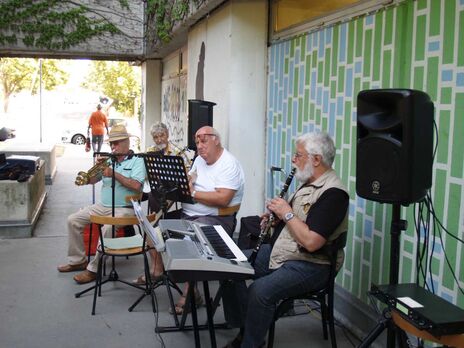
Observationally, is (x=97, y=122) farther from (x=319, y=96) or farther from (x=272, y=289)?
(x=272, y=289)

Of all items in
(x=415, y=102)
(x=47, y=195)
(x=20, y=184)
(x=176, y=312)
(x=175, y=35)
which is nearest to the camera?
(x=415, y=102)

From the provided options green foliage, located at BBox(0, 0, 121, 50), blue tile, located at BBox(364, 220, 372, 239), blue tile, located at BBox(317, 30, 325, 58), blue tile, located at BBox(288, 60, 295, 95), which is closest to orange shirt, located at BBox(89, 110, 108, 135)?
green foliage, located at BBox(0, 0, 121, 50)

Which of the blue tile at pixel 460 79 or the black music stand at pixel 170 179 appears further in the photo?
the black music stand at pixel 170 179

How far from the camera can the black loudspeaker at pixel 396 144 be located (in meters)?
2.72

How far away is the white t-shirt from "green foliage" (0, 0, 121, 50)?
713 cm

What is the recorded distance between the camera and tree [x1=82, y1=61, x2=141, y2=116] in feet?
116

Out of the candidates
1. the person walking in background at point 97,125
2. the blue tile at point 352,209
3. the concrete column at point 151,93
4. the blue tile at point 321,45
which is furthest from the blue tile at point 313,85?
the person walking in background at point 97,125

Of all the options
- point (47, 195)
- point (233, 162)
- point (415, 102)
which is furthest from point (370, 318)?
point (47, 195)

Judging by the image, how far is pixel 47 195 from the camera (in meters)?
10.3

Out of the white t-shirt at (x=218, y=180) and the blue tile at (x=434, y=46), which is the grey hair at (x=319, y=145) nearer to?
the blue tile at (x=434, y=46)

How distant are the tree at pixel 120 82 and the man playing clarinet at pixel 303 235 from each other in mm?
31681

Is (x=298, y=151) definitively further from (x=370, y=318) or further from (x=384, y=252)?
(x=370, y=318)

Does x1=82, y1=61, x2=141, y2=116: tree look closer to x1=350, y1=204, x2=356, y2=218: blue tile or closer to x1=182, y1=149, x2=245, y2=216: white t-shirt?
x1=182, y1=149, x2=245, y2=216: white t-shirt

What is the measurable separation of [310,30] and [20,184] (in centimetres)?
415
